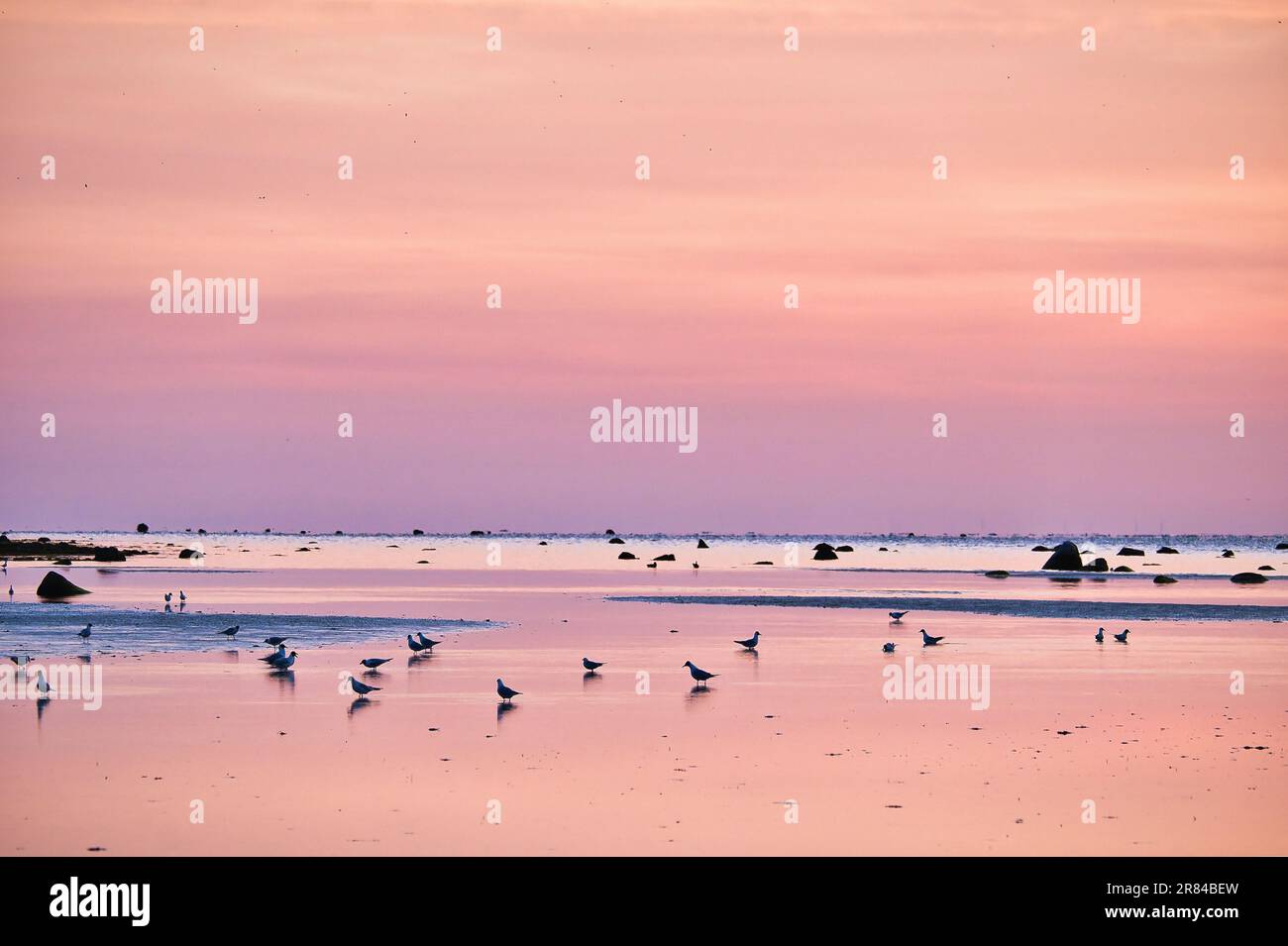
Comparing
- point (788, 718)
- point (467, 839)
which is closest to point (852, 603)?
point (788, 718)

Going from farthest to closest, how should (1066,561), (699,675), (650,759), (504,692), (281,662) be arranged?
(1066,561), (281,662), (699,675), (504,692), (650,759)

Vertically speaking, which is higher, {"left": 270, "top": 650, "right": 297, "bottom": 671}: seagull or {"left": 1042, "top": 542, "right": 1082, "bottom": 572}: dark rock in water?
{"left": 1042, "top": 542, "right": 1082, "bottom": 572}: dark rock in water

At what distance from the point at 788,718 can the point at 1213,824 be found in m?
7.81

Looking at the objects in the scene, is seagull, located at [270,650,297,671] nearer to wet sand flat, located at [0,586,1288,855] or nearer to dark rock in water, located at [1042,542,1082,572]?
wet sand flat, located at [0,586,1288,855]

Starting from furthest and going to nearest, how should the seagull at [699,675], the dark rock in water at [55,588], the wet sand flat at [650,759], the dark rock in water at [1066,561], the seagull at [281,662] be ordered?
the dark rock in water at [1066,561], the dark rock in water at [55,588], the seagull at [281,662], the seagull at [699,675], the wet sand flat at [650,759]

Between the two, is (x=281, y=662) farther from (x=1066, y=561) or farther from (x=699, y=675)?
(x=1066, y=561)

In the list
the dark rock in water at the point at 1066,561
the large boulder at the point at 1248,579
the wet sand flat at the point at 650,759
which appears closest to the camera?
the wet sand flat at the point at 650,759

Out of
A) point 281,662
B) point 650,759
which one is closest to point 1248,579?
point 281,662

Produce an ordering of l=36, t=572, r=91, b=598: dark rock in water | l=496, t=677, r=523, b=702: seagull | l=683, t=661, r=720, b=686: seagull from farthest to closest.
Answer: l=36, t=572, r=91, b=598: dark rock in water < l=683, t=661, r=720, b=686: seagull < l=496, t=677, r=523, b=702: seagull

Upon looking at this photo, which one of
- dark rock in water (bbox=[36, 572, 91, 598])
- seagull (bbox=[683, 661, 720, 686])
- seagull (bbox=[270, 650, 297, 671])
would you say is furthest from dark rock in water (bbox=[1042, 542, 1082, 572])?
seagull (bbox=[270, 650, 297, 671])

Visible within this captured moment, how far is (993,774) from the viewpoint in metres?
16.9

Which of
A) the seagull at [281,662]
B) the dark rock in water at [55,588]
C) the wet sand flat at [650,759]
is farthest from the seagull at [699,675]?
the dark rock in water at [55,588]

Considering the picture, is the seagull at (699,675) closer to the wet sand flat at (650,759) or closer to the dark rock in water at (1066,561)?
the wet sand flat at (650,759)
